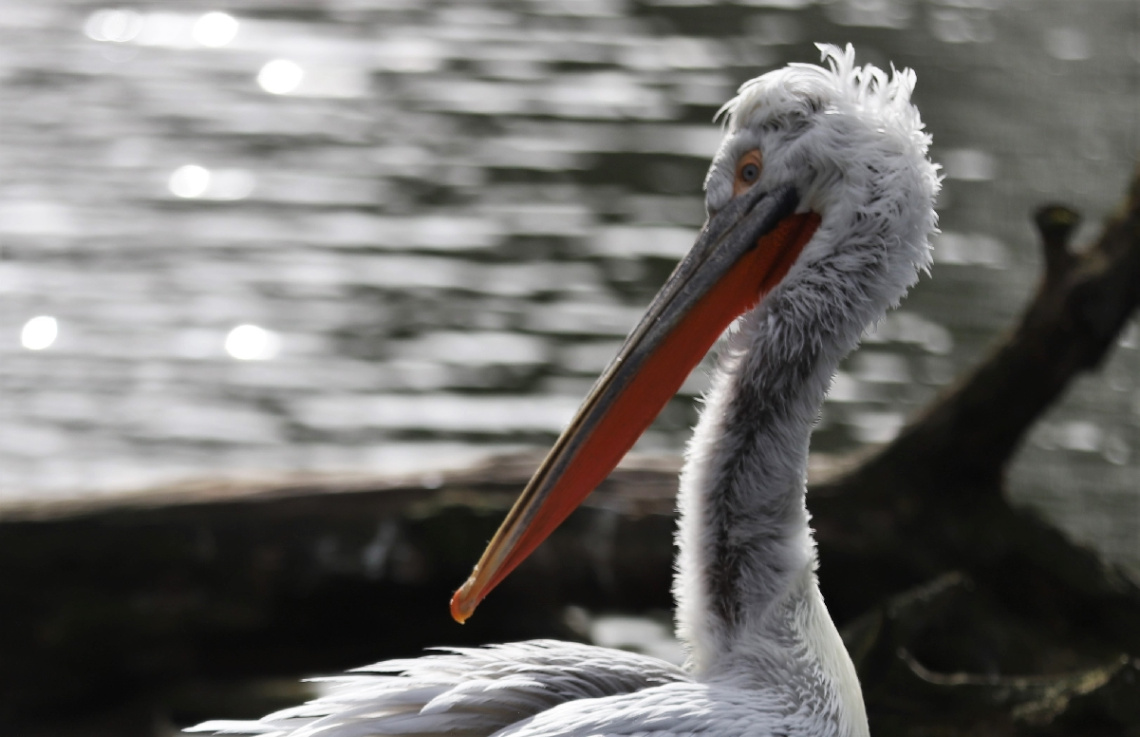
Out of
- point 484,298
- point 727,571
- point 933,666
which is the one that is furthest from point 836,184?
point 484,298

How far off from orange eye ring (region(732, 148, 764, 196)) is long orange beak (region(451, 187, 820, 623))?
29mm

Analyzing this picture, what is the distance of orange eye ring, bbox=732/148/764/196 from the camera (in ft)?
11.3

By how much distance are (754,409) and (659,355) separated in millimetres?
247

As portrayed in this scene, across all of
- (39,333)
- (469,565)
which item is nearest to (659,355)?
(469,565)

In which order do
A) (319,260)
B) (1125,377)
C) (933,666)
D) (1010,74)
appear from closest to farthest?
(933,666) < (1125,377) < (319,260) < (1010,74)

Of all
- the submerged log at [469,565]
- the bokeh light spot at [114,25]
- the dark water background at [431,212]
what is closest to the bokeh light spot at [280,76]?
the dark water background at [431,212]

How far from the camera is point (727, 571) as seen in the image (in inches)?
132

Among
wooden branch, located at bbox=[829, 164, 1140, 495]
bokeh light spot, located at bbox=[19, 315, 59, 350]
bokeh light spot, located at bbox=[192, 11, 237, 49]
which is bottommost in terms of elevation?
wooden branch, located at bbox=[829, 164, 1140, 495]

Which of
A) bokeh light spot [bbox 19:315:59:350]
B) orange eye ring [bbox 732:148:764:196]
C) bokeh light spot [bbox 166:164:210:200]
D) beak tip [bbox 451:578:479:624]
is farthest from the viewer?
bokeh light spot [bbox 166:164:210:200]

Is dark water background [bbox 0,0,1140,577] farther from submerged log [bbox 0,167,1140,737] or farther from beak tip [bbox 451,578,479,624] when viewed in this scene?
beak tip [bbox 451,578,479,624]

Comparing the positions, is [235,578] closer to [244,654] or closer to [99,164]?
[244,654]

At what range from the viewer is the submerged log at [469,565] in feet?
17.3

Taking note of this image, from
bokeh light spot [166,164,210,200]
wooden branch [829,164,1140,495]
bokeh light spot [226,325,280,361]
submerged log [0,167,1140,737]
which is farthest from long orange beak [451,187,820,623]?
bokeh light spot [166,164,210,200]

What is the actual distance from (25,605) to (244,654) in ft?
2.54
